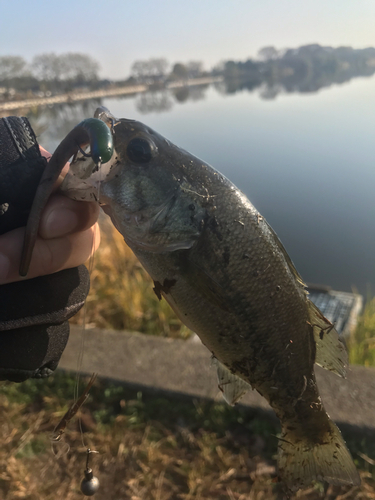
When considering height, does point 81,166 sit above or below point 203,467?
above

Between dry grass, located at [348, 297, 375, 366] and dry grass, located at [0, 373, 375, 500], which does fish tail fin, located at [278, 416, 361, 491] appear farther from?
dry grass, located at [348, 297, 375, 366]

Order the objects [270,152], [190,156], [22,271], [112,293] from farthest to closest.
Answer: [270,152] → [112,293] → [190,156] → [22,271]

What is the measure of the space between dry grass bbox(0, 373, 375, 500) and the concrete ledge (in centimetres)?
15

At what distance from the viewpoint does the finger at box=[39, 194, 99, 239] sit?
4.88 feet

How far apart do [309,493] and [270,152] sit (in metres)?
17.5

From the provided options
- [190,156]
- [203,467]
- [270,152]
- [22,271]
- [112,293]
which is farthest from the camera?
[270,152]

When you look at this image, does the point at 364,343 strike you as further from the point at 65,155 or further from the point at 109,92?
the point at 109,92

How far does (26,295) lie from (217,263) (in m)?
0.94

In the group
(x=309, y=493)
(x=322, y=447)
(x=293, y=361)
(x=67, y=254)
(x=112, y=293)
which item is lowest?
(x=309, y=493)

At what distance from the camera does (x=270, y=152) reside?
18219 mm

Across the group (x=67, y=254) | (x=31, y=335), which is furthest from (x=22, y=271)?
(x=31, y=335)

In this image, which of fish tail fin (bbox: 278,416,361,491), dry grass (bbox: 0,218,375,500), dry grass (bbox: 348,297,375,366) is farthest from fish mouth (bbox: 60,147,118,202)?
dry grass (bbox: 348,297,375,366)

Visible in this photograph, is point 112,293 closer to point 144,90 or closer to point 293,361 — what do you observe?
point 293,361

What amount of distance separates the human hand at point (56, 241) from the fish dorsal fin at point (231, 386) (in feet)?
3.20
